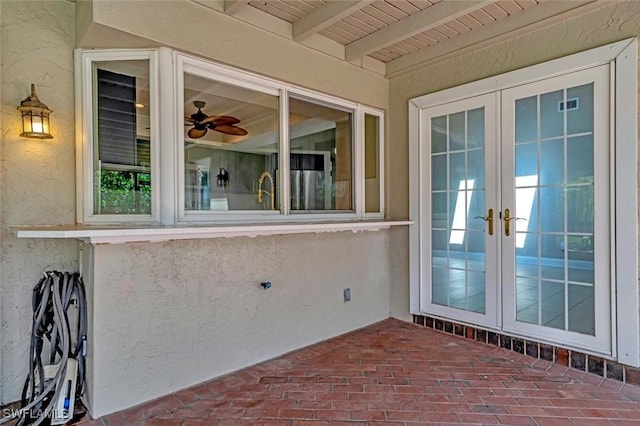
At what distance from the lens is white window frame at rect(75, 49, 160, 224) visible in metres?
2.56

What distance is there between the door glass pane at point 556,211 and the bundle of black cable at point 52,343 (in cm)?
342

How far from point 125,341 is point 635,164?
12.1 feet

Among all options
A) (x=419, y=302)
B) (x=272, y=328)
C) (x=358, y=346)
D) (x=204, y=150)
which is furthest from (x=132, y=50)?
(x=419, y=302)

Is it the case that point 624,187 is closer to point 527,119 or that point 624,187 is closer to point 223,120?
point 527,119

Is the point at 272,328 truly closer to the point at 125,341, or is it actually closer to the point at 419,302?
the point at 125,341

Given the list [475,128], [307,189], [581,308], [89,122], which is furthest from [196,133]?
[581,308]

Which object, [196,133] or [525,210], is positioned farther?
[525,210]

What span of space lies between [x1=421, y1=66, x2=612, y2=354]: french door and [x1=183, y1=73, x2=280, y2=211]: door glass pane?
169cm

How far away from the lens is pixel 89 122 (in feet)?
8.45

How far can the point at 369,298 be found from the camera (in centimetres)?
403

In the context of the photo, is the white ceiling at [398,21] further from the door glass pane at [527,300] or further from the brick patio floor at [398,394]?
the brick patio floor at [398,394]

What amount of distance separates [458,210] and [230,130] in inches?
90.2

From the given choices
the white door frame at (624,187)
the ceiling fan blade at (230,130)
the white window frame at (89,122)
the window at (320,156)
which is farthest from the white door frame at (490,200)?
the white window frame at (89,122)

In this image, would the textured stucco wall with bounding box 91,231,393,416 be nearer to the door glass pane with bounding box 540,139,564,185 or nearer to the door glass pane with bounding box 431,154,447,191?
the door glass pane with bounding box 431,154,447,191
